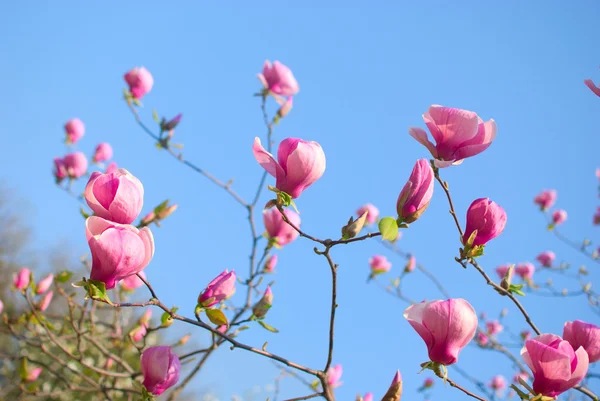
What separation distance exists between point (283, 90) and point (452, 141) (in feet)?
4.63

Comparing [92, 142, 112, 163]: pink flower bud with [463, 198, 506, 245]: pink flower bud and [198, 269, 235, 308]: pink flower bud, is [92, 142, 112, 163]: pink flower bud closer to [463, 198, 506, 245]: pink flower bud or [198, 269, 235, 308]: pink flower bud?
[198, 269, 235, 308]: pink flower bud

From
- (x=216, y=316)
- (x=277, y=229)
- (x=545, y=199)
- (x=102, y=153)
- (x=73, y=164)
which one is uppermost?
(x=545, y=199)

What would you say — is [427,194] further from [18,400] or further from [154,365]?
[18,400]

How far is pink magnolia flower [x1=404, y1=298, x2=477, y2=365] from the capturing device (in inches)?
32.6

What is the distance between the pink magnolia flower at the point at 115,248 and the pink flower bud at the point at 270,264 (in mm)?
1146

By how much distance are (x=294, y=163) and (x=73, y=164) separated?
2.09 meters

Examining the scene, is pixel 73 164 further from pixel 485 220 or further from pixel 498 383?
pixel 498 383

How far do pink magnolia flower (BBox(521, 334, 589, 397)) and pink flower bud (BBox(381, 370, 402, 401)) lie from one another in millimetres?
234

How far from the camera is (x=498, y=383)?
4.37 meters

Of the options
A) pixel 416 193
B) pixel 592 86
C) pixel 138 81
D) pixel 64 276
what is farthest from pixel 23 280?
pixel 592 86

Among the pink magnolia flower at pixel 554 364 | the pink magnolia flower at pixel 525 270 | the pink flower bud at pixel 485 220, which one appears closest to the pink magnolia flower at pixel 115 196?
the pink flower bud at pixel 485 220

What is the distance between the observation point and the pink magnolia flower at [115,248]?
0.77 meters

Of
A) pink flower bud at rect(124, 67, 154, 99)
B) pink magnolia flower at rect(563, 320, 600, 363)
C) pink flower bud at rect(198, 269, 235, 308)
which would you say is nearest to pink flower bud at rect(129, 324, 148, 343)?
pink flower bud at rect(198, 269, 235, 308)

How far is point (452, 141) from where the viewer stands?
92 cm
